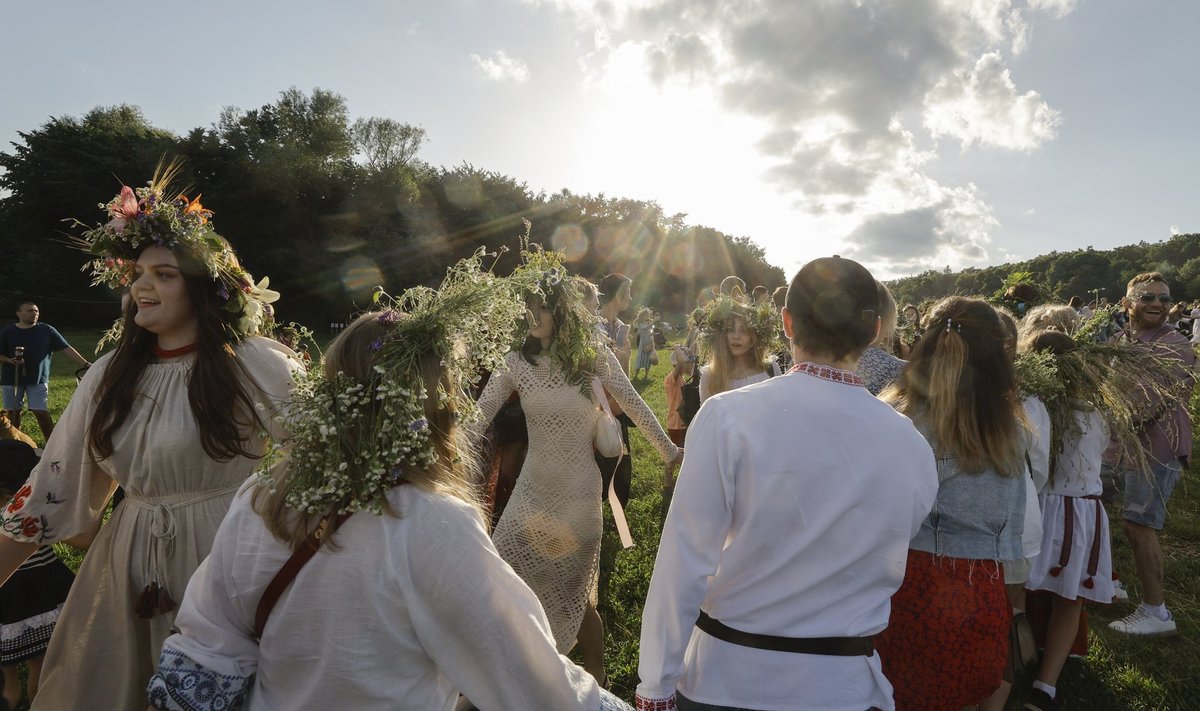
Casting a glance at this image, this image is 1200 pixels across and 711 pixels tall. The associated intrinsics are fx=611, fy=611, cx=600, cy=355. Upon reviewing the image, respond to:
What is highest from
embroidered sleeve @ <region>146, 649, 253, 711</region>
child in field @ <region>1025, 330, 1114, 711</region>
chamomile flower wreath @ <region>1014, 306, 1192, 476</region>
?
A: chamomile flower wreath @ <region>1014, 306, 1192, 476</region>

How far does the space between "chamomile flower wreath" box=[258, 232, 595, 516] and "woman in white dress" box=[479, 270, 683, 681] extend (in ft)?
5.72

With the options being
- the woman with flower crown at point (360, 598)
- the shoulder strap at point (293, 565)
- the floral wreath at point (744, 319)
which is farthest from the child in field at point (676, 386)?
the shoulder strap at point (293, 565)

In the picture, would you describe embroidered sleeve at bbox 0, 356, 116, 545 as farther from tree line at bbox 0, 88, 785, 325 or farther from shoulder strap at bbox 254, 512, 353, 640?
tree line at bbox 0, 88, 785, 325

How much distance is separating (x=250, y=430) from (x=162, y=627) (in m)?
0.82

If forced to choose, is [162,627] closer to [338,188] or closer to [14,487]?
[14,487]

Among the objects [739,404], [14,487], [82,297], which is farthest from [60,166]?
[739,404]

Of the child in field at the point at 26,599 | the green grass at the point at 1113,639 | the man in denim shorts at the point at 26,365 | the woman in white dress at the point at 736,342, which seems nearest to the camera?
the child in field at the point at 26,599

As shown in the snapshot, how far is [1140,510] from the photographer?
4770 mm

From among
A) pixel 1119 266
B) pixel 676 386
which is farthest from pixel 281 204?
pixel 1119 266

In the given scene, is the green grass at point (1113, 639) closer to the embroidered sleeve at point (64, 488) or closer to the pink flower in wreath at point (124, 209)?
the embroidered sleeve at point (64, 488)

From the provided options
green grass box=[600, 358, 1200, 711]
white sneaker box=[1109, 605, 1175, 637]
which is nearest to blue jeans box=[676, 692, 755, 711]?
green grass box=[600, 358, 1200, 711]

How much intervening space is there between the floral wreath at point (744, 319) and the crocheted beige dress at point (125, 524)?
11.8 ft

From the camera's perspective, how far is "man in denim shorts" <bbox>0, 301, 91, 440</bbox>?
9.56m

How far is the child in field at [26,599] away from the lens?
3.25 metres
